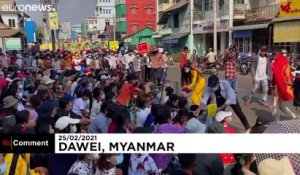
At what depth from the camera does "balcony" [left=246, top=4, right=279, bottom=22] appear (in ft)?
88.1

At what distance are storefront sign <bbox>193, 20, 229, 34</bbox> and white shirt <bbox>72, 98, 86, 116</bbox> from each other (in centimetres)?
2650

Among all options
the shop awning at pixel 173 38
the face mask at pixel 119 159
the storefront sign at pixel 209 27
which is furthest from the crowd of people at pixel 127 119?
the shop awning at pixel 173 38

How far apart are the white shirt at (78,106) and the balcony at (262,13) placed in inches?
851

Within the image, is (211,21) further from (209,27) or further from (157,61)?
(157,61)

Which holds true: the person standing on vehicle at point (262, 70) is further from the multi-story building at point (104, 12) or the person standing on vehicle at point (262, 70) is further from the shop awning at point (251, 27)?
the multi-story building at point (104, 12)

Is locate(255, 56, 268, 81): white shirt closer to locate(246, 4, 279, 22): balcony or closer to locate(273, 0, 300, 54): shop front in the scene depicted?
locate(273, 0, 300, 54): shop front

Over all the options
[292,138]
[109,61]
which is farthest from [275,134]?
[109,61]

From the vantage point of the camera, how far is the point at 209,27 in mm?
36562

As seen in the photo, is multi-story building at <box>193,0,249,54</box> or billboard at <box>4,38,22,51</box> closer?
billboard at <box>4,38,22,51</box>

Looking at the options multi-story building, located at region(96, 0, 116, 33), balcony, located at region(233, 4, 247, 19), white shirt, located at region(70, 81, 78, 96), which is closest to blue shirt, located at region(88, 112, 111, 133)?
white shirt, located at region(70, 81, 78, 96)

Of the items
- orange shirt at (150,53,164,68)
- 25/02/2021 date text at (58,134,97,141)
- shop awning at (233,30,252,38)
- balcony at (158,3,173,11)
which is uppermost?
balcony at (158,3,173,11)

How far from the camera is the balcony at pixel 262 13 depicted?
2684 cm

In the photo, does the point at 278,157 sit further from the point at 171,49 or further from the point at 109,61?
A: the point at 171,49
